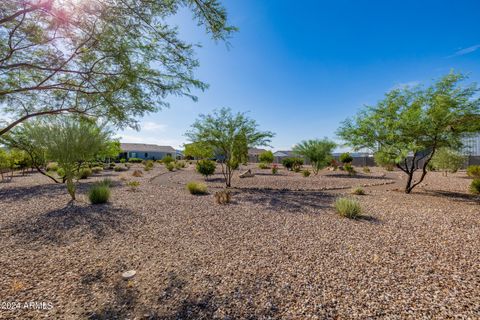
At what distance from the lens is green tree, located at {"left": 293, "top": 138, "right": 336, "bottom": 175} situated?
74.2ft

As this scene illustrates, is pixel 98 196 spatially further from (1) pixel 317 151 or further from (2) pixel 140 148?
(2) pixel 140 148

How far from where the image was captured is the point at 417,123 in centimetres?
882

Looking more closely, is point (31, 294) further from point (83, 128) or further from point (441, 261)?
point (83, 128)

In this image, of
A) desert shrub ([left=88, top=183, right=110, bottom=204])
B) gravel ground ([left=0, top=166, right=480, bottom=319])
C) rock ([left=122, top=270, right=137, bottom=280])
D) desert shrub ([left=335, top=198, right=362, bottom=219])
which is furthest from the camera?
desert shrub ([left=88, top=183, right=110, bottom=204])

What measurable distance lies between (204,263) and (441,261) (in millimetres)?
4191

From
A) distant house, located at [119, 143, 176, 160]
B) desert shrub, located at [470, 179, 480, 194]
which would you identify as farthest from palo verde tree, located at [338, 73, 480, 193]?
distant house, located at [119, 143, 176, 160]

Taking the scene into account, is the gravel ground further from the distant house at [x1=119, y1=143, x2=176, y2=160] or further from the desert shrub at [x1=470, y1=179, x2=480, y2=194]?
the distant house at [x1=119, y1=143, x2=176, y2=160]

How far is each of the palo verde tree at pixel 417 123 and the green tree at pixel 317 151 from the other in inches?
453

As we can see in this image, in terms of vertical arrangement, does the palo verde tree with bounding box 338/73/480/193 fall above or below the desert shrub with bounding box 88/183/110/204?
above

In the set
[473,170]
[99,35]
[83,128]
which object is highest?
[99,35]

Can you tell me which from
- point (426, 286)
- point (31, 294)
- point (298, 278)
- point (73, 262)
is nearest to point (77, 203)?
point (73, 262)

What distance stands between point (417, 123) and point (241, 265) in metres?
9.56

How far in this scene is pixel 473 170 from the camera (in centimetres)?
1788

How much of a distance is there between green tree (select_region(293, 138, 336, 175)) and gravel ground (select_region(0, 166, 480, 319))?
1575 centimetres
